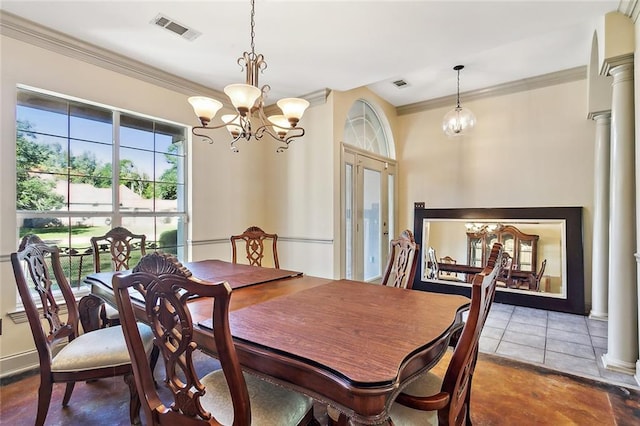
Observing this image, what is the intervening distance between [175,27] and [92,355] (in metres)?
2.35

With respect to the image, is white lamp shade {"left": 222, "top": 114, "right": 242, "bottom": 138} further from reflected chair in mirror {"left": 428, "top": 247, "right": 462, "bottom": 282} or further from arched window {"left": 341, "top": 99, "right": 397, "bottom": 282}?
reflected chair in mirror {"left": 428, "top": 247, "right": 462, "bottom": 282}

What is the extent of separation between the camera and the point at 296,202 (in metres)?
4.06

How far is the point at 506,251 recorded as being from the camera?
404 cm

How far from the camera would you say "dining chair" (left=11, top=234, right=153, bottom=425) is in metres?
1.54

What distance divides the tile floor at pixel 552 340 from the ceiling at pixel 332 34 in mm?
2634

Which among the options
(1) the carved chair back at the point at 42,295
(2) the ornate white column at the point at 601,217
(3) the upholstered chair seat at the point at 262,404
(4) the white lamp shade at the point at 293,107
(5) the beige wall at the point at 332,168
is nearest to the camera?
(3) the upholstered chair seat at the point at 262,404

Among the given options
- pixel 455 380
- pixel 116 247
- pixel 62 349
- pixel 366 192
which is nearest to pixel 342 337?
pixel 455 380

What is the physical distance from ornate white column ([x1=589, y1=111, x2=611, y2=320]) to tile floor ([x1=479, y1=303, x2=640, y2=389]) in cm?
30

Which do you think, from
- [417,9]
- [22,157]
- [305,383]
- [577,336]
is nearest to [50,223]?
[22,157]

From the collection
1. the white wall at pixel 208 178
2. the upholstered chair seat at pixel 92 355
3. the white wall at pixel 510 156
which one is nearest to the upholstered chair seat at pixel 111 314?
the upholstered chair seat at pixel 92 355

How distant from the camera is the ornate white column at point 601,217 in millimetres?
3291

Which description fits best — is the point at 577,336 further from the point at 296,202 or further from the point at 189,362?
the point at 189,362

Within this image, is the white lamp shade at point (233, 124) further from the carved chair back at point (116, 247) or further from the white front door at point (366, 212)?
the white front door at point (366, 212)

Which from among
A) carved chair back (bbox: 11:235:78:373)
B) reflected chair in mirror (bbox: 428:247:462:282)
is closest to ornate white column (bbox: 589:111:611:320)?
reflected chair in mirror (bbox: 428:247:462:282)
